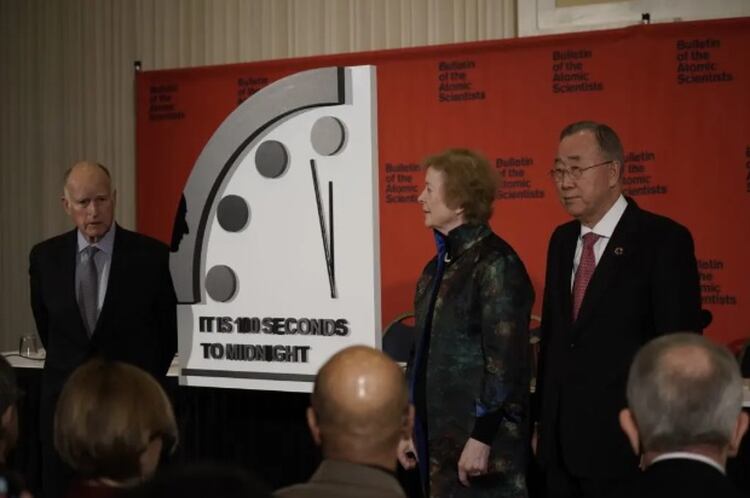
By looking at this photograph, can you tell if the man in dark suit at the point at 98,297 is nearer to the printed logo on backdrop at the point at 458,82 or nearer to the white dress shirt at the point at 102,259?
the white dress shirt at the point at 102,259

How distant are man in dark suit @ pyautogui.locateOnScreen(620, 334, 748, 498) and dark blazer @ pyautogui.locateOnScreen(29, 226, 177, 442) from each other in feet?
6.51

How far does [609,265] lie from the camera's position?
2.88 metres

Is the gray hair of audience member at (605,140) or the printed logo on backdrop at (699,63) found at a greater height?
the printed logo on backdrop at (699,63)

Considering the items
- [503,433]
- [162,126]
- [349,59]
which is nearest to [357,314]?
[503,433]

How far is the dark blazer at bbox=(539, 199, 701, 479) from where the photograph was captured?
281 centimetres

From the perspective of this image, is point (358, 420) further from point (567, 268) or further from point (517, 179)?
point (517, 179)

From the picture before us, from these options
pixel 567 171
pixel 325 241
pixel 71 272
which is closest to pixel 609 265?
pixel 567 171

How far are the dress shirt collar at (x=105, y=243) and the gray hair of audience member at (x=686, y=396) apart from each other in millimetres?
2102

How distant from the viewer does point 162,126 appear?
21.6 feet

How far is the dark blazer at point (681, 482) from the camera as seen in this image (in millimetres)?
1727

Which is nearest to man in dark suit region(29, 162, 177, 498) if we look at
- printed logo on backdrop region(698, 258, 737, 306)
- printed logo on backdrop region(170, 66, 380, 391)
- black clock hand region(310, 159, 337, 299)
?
printed logo on backdrop region(170, 66, 380, 391)

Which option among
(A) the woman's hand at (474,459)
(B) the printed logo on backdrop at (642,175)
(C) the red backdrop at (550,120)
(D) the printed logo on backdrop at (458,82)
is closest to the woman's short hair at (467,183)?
(A) the woman's hand at (474,459)

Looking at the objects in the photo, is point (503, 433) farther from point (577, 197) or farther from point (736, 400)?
point (736, 400)

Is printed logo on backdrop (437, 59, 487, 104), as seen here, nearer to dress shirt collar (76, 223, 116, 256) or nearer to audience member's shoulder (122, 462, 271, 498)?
dress shirt collar (76, 223, 116, 256)
